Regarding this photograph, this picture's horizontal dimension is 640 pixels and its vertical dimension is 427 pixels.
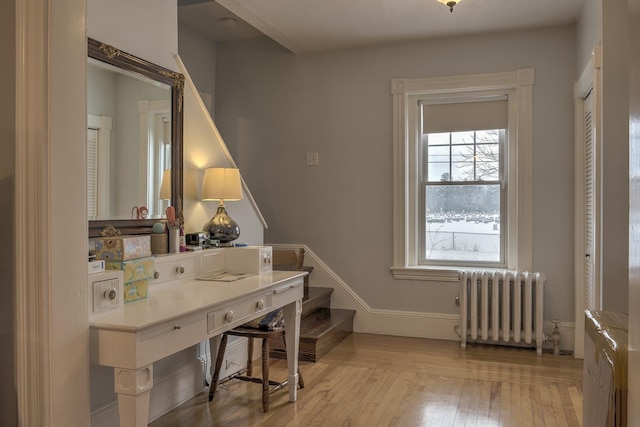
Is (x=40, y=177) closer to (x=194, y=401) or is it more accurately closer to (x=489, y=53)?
(x=194, y=401)

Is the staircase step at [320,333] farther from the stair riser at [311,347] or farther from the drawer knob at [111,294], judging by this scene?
the drawer knob at [111,294]

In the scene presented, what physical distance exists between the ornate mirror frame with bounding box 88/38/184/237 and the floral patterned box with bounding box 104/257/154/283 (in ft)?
1.14

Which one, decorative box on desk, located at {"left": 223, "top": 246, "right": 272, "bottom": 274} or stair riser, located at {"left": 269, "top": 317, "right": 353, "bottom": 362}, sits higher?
decorative box on desk, located at {"left": 223, "top": 246, "right": 272, "bottom": 274}

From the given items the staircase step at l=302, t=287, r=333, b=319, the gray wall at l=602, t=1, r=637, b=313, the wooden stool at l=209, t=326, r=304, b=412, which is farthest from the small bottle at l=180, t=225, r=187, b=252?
the gray wall at l=602, t=1, r=637, b=313

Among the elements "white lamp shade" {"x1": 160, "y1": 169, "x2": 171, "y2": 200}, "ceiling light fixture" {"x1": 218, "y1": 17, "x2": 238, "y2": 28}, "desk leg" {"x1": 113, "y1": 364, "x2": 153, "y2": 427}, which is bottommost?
"desk leg" {"x1": 113, "y1": 364, "x2": 153, "y2": 427}

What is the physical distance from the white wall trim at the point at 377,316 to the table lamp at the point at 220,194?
1712mm

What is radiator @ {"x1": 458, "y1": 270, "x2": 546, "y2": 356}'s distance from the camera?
4.15 m

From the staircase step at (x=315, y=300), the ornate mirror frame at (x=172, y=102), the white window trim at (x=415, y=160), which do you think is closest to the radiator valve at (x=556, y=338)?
the white window trim at (x=415, y=160)

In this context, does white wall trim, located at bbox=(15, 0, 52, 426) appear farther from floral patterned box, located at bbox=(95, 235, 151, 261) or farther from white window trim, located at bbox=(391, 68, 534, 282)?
white window trim, located at bbox=(391, 68, 534, 282)

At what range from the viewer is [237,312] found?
2.48 metres

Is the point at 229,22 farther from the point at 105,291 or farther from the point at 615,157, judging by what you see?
the point at 615,157

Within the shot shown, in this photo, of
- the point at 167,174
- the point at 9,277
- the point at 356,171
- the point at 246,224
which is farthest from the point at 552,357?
the point at 9,277

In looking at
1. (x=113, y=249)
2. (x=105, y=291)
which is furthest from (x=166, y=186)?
(x=105, y=291)

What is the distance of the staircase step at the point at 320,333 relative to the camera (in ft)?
13.0
